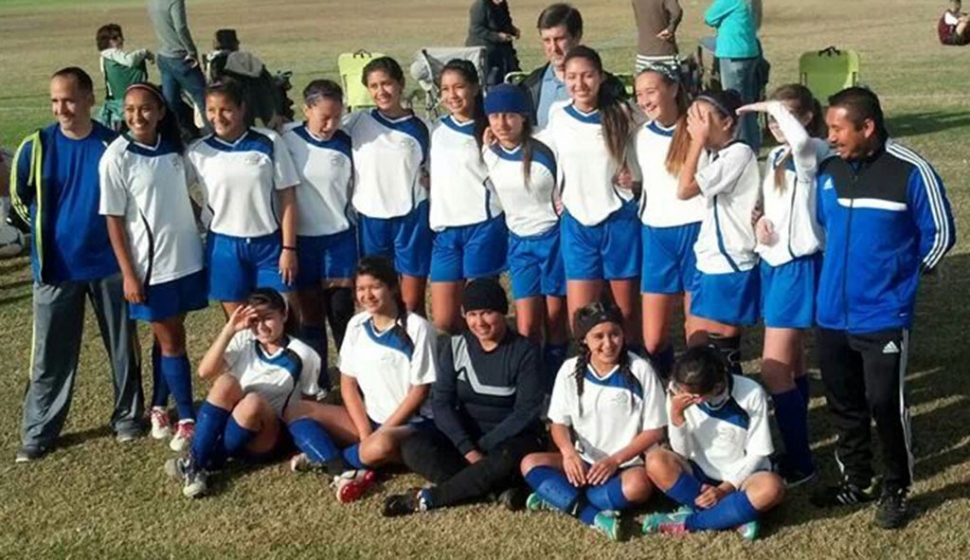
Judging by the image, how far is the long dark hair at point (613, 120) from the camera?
5676 millimetres

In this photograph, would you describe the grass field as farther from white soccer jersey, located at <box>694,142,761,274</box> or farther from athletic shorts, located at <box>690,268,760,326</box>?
white soccer jersey, located at <box>694,142,761,274</box>

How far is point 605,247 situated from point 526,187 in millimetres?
451

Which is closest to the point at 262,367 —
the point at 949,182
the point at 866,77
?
the point at 949,182

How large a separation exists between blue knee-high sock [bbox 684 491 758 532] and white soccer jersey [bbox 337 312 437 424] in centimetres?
130

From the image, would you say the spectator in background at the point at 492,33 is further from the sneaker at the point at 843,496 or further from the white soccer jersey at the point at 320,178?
the sneaker at the point at 843,496

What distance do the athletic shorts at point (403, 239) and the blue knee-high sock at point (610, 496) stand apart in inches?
67.0

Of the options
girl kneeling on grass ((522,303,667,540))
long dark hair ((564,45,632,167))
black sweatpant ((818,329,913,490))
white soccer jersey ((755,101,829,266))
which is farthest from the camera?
long dark hair ((564,45,632,167))

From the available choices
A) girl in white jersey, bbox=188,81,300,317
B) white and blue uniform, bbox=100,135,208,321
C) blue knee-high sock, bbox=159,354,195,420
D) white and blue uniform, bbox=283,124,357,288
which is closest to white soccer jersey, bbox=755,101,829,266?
white and blue uniform, bbox=283,124,357,288

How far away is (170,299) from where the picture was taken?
19.6 feet

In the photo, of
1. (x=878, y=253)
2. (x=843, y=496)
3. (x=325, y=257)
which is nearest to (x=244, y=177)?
(x=325, y=257)

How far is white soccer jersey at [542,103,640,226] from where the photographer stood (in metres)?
5.73

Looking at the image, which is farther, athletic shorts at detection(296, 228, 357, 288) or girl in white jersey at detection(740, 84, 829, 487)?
athletic shorts at detection(296, 228, 357, 288)

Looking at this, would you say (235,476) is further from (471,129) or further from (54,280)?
(471,129)

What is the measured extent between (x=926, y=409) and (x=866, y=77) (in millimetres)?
13399
